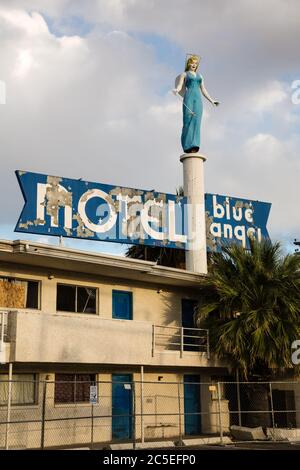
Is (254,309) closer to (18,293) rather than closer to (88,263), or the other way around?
(88,263)

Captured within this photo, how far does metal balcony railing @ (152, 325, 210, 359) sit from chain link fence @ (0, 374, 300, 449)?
131 cm

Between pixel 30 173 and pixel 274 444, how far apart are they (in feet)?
43.4

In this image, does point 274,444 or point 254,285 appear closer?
point 274,444

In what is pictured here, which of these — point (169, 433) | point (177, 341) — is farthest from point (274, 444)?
point (177, 341)

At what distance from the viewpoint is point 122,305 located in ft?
86.8

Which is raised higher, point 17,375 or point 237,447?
point 17,375

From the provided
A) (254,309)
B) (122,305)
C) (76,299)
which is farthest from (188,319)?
(76,299)

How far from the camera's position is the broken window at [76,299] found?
80.6 ft

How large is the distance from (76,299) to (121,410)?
4386mm

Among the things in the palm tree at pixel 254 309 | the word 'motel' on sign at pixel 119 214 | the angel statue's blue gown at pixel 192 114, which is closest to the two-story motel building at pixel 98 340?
the palm tree at pixel 254 309

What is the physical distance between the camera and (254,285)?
25.9m

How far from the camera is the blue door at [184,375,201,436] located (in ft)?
89.0
